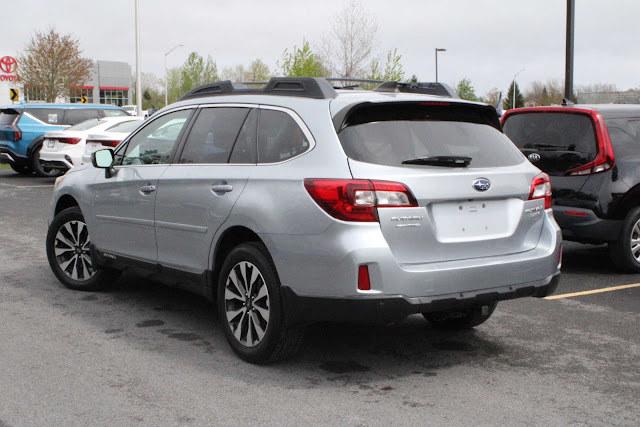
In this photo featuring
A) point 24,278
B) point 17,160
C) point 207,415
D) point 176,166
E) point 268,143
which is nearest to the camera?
point 207,415

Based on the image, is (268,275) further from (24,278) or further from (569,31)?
(569,31)

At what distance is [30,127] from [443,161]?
17366 millimetres

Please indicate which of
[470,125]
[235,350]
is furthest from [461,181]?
[235,350]

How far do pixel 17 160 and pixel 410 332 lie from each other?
16.6 m

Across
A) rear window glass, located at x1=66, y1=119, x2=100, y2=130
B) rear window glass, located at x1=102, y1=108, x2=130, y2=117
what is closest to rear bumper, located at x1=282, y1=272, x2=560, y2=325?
rear window glass, located at x1=66, y1=119, x2=100, y2=130

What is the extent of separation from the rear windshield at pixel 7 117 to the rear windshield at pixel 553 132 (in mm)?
14886

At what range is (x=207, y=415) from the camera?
4.08 meters

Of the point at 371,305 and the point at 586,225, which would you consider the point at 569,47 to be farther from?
the point at 371,305

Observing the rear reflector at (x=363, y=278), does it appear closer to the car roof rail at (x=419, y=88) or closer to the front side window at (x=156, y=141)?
the car roof rail at (x=419, y=88)

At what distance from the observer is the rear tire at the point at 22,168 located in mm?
20375

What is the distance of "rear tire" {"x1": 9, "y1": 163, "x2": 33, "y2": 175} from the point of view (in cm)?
2038

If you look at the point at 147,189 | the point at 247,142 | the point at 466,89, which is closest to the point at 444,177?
the point at 247,142

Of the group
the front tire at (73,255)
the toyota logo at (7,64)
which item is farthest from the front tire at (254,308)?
the toyota logo at (7,64)

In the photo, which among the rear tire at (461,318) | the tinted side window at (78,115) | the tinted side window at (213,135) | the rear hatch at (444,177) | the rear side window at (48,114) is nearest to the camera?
the rear hatch at (444,177)
